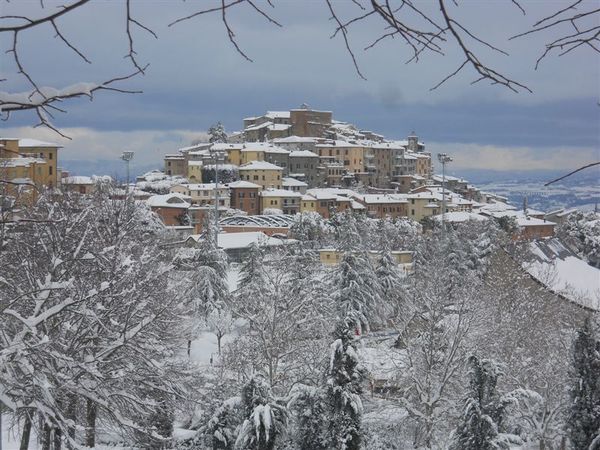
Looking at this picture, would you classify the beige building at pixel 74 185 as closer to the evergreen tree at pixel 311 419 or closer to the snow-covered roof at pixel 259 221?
the evergreen tree at pixel 311 419

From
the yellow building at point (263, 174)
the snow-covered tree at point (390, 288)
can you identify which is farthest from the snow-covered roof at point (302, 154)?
the snow-covered tree at point (390, 288)

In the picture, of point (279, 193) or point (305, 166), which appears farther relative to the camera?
point (305, 166)

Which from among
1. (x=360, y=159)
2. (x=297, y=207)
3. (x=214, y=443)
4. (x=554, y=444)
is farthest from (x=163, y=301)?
(x=360, y=159)

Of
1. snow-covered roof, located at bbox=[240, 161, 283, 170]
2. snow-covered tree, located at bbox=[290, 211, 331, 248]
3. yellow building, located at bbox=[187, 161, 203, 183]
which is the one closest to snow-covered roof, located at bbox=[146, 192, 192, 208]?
snow-covered tree, located at bbox=[290, 211, 331, 248]

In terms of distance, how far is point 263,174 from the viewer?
60094mm

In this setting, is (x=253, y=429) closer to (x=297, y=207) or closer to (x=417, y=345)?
(x=417, y=345)

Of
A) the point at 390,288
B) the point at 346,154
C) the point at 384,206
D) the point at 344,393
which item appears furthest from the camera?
the point at 346,154

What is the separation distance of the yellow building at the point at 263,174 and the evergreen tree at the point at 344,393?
47601 mm

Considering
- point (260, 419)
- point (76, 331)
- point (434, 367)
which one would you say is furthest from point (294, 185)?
point (76, 331)

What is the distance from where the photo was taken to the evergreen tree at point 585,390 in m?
13.1

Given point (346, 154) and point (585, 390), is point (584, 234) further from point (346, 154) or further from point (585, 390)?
point (585, 390)

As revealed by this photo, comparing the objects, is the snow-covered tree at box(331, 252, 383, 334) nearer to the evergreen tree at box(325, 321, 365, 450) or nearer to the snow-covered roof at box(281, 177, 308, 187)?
the evergreen tree at box(325, 321, 365, 450)

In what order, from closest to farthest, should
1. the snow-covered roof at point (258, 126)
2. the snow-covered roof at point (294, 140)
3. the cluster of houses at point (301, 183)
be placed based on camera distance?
1. the cluster of houses at point (301, 183)
2. the snow-covered roof at point (294, 140)
3. the snow-covered roof at point (258, 126)

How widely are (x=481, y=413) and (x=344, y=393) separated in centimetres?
244
